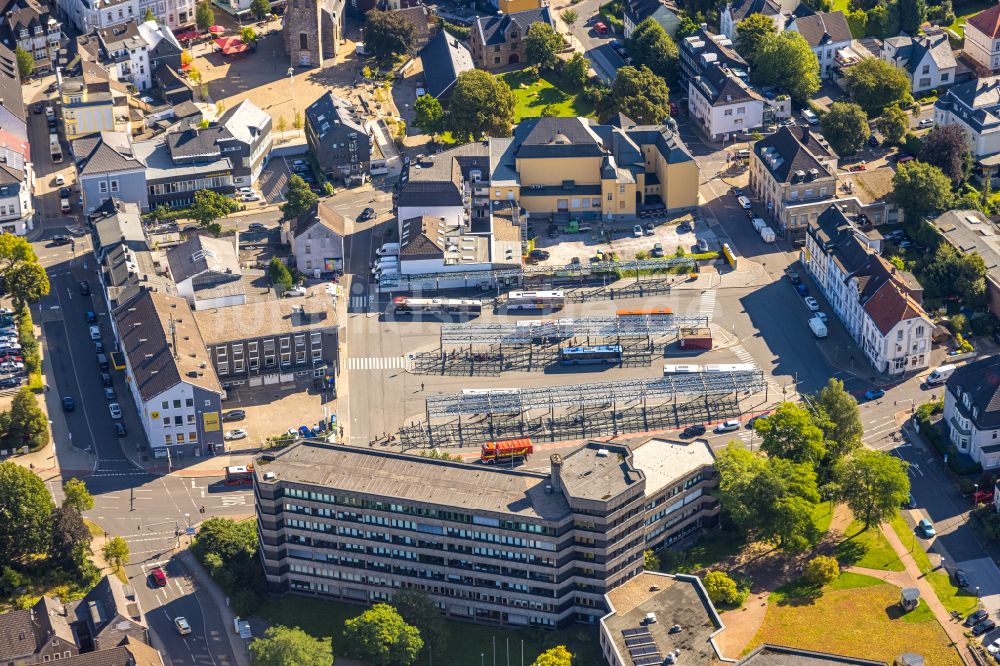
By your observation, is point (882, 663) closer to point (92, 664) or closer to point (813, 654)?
point (813, 654)

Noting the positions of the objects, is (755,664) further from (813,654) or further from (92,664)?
(92,664)

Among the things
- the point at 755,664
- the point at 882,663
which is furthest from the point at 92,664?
the point at 882,663

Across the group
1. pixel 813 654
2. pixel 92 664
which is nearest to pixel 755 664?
pixel 813 654

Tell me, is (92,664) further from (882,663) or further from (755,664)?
(882,663)

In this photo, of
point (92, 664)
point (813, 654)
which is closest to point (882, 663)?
point (813, 654)
